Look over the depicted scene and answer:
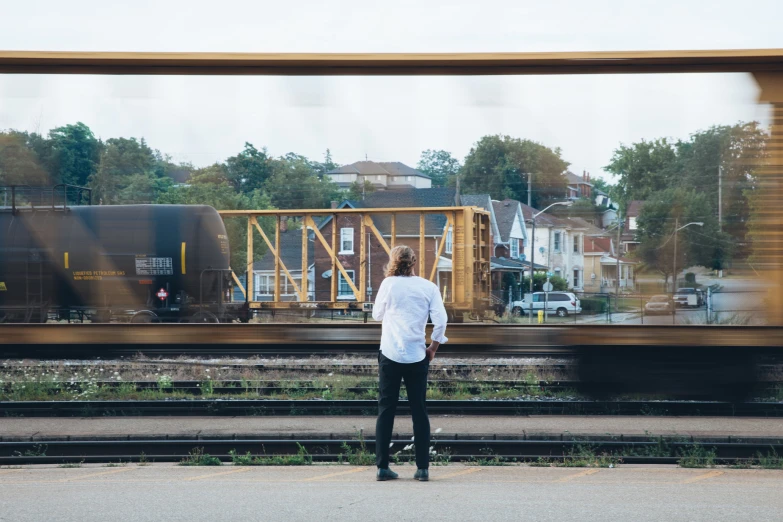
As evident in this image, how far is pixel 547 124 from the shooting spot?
6.80 metres

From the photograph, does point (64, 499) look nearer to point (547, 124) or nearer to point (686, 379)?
point (547, 124)

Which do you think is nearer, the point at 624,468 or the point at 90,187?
the point at 624,468

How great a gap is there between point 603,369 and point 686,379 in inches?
29.0

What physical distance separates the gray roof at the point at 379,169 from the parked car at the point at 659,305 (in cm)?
226

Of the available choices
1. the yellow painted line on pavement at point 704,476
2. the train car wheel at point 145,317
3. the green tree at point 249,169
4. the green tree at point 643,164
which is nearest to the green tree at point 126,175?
the green tree at point 249,169

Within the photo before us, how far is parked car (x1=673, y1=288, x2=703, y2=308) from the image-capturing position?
680cm

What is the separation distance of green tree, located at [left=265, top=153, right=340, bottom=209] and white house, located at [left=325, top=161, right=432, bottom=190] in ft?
0.36

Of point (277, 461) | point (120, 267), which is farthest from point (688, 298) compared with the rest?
point (120, 267)

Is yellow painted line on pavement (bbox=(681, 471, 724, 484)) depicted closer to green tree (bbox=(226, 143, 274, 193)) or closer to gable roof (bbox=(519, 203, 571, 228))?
gable roof (bbox=(519, 203, 571, 228))

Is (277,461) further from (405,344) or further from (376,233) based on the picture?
(376,233)

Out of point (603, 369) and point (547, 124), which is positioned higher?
point (547, 124)

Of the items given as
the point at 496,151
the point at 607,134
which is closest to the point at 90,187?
the point at 496,151

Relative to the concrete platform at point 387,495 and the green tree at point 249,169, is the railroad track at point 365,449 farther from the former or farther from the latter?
the green tree at point 249,169

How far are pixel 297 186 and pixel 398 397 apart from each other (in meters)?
2.54
